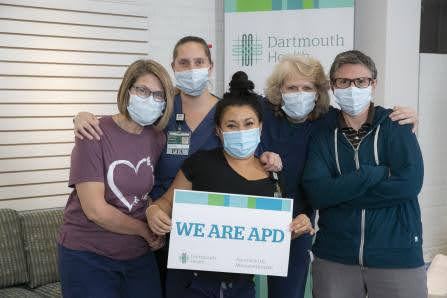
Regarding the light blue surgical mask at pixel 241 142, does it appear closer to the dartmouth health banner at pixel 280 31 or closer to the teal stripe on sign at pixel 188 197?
the teal stripe on sign at pixel 188 197

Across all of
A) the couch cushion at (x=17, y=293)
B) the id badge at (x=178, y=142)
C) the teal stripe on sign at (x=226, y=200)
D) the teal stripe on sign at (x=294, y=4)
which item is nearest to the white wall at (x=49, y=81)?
the couch cushion at (x=17, y=293)

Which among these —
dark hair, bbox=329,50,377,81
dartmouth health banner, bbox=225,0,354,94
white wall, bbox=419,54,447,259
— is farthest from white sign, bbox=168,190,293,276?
white wall, bbox=419,54,447,259

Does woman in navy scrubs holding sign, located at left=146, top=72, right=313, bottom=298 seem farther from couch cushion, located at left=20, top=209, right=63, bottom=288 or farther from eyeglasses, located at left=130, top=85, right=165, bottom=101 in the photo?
couch cushion, located at left=20, top=209, right=63, bottom=288

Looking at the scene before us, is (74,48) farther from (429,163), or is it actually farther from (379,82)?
(429,163)

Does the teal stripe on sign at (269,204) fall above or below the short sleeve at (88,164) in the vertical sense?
below

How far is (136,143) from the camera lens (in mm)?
2359

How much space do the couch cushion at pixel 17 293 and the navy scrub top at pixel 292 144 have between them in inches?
79.2

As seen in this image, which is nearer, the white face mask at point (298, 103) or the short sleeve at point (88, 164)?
the short sleeve at point (88, 164)

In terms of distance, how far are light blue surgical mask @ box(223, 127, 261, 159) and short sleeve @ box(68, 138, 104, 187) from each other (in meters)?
0.56

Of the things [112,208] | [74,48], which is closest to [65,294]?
[112,208]

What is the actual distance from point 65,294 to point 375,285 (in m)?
1.40

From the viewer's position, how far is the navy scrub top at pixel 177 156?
253cm

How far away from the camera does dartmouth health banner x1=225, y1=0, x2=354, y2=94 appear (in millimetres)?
4520

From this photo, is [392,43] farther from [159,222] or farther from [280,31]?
[159,222]
